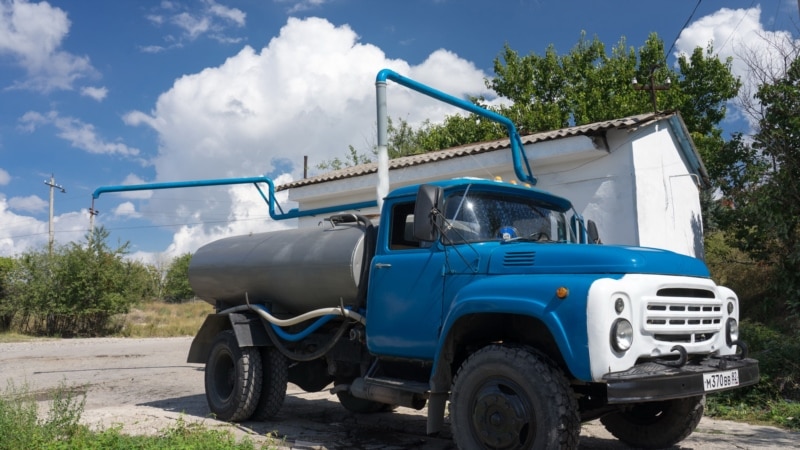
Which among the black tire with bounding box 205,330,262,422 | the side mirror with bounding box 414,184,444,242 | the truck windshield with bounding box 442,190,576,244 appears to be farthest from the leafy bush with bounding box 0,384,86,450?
the truck windshield with bounding box 442,190,576,244

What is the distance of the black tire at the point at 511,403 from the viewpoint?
14.0 feet

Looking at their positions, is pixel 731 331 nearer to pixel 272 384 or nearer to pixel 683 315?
pixel 683 315

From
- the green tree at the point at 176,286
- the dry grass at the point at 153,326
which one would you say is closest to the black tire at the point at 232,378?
the dry grass at the point at 153,326

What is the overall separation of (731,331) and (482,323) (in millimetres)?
1940

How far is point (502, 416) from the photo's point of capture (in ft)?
14.7

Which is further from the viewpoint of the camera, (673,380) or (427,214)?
(427,214)

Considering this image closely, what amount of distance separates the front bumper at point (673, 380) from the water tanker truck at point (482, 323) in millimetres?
12

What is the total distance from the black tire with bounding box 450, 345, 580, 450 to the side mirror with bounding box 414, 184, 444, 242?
3.30 ft

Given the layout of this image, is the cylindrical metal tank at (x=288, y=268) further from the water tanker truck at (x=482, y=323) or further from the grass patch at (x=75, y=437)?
the grass patch at (x=75, y=437)

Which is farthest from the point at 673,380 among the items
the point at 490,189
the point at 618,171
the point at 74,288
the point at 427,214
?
the point at 74,288

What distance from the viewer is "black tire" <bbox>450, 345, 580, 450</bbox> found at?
14.0ft

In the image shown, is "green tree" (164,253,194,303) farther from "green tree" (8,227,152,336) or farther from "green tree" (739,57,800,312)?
"green tree" (739,57,800,312)

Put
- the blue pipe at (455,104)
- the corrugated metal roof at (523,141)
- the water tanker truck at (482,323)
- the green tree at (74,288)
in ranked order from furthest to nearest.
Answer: the green tree at (74,288), the corrugated metal roof at (523,141), the blue pipe at (455,104), the water tanker truck at (482,323)

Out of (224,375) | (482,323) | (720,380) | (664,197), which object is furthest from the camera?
(664,197)
